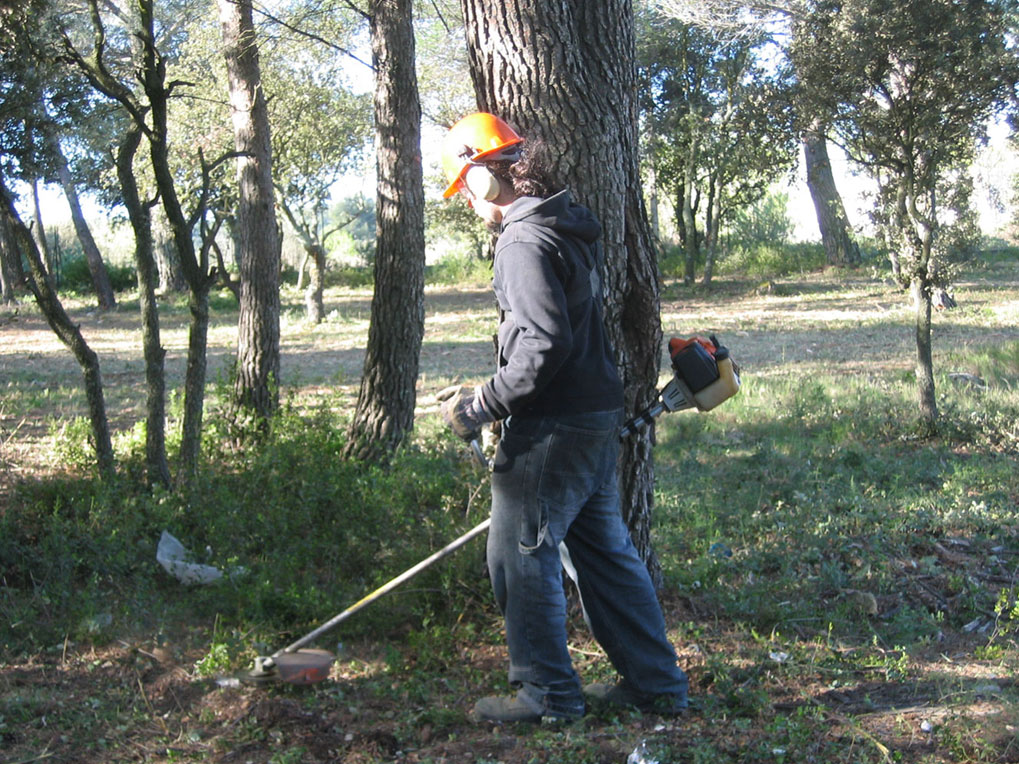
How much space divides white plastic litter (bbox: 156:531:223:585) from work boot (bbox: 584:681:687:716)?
2286 mm

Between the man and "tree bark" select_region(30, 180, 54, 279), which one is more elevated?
"tree bark" select_region(30, 180, 54, 279)

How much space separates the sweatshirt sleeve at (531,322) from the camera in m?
3.10

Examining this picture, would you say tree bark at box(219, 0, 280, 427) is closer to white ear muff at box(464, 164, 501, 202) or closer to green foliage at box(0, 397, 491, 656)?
green foliage at box(0, 397, 491, 656)

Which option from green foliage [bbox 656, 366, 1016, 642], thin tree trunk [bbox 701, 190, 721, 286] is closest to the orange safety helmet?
green foliage [bbox 656, 366, 1016, 642]

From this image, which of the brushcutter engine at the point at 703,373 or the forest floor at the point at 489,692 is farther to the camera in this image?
the brushcutter engine at the point at 703,373

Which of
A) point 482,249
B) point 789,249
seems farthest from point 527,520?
point 482,249

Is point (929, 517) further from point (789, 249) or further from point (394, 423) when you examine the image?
point (789, 249)

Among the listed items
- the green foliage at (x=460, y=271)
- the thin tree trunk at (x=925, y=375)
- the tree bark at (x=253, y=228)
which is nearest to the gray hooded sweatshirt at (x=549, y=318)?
the tree bark at (x=253, y=228)

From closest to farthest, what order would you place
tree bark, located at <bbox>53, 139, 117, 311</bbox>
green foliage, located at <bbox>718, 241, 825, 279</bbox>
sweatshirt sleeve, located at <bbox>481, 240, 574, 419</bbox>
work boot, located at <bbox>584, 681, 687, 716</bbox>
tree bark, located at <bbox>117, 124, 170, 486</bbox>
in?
sweatshirt sleeve, located at <bbox>481, 240, 574, 419</bbox> < work boot, located at <bbox>584, 681, 687, 716</bbox> < tree bark, located at <bbox>117, 124, 170, 486</bbox> < tree bark, located at <bbox>53, 139, 117, 311</bbox> < green foliage, located at <bbox>718, 241, 825, 279</bbox>

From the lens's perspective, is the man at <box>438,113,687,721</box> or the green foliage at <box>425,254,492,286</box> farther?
the green foliage at <box>425,254,492,286</box>

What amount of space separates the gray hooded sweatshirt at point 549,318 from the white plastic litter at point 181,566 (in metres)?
2.50

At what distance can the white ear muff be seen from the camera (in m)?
3.37

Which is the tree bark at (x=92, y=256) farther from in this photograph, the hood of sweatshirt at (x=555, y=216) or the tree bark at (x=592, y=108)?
the hood of sweatshirt at (x=555, y=216)

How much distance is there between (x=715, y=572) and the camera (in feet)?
15.5
